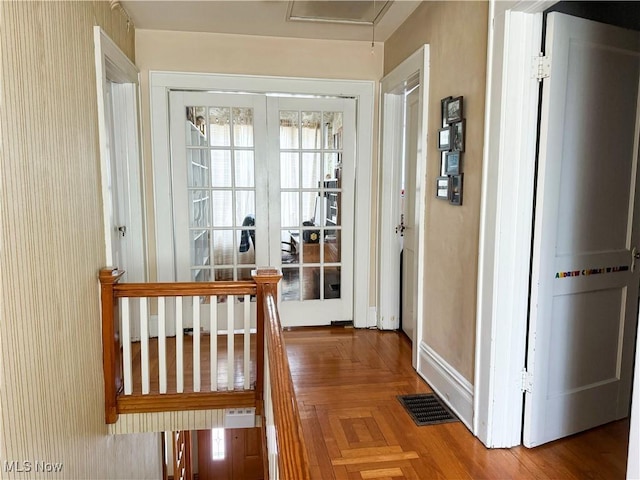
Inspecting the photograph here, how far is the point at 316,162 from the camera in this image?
3922 millimetres

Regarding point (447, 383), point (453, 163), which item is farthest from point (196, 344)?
point (453, 163)

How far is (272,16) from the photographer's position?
322cm

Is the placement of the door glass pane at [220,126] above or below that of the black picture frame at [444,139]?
above

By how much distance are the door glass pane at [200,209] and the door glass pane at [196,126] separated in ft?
1.35

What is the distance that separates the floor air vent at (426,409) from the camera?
8.17 feet

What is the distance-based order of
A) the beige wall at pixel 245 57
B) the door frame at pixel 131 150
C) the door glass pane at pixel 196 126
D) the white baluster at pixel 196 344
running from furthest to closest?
the door glass pane at pixel 196 126, the beige wall at pixel 245 57, the door frame at pixel 131 150, the white baluster at pixel 196 344

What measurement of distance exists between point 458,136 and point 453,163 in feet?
0.49

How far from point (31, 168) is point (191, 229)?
205cm

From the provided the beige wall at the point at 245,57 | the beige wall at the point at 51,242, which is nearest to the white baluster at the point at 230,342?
the beige wall at the point at 51,242

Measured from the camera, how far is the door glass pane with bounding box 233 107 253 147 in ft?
12.3

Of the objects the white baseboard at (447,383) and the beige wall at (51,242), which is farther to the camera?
the white baseboard at (447,383)

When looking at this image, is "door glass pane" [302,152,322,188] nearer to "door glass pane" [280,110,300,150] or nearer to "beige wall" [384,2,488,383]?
"door glass pane" [280,110,300,150]

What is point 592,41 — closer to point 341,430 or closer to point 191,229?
point 341,430

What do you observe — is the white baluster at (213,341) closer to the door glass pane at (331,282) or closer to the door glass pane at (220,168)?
the door glass pane at (220,168)
